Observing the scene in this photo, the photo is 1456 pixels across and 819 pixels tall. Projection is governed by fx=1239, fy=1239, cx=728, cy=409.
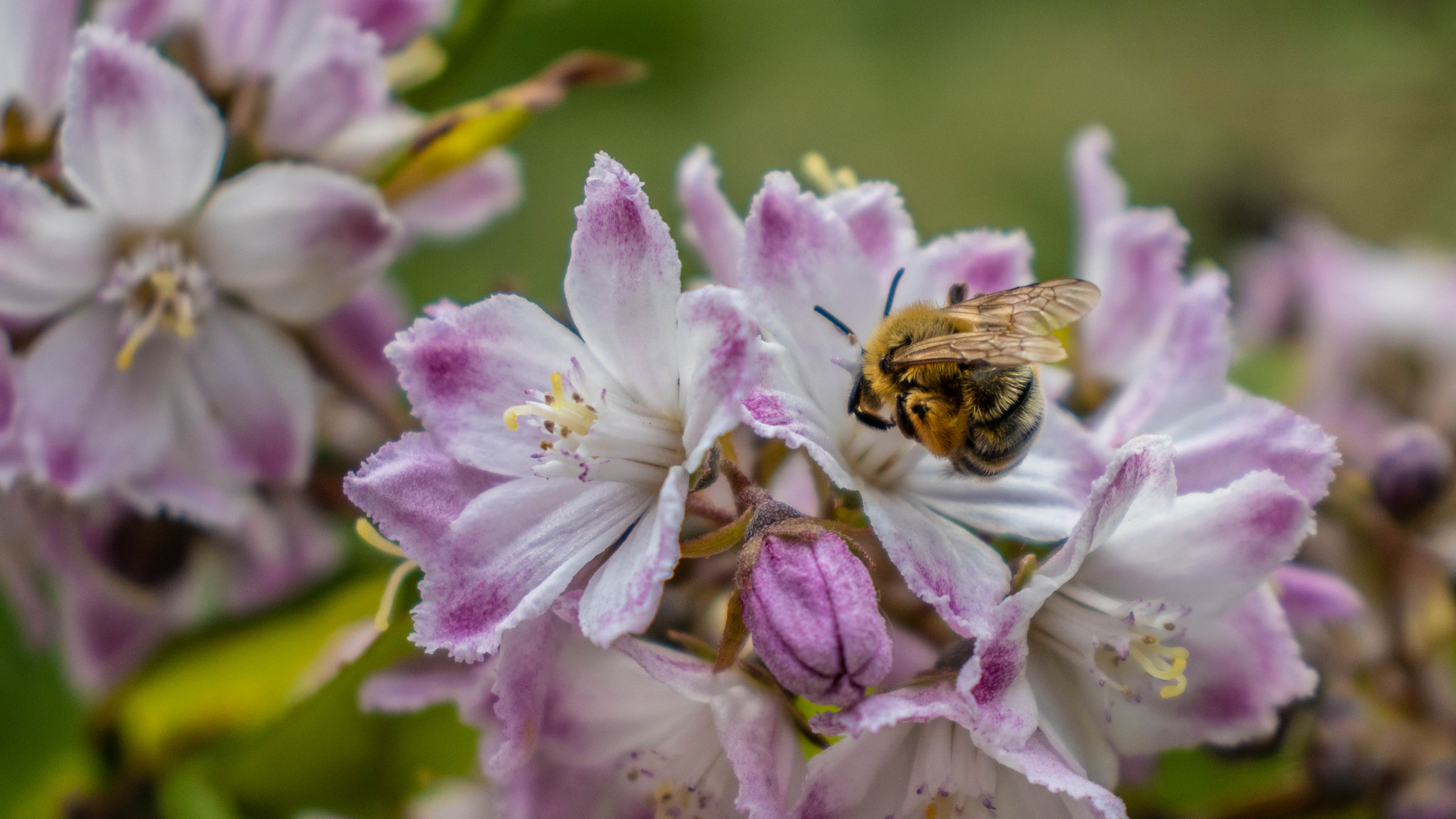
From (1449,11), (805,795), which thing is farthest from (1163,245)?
(1449,11)

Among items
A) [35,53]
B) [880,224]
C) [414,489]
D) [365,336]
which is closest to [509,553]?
[414,489]

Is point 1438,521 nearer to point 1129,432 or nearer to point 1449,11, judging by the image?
point 1129,432

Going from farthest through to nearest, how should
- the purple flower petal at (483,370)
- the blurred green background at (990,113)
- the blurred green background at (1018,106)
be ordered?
the blurred green background at (1018,106), the blurred green background at (990,113), the purple flower petal at (483,370)

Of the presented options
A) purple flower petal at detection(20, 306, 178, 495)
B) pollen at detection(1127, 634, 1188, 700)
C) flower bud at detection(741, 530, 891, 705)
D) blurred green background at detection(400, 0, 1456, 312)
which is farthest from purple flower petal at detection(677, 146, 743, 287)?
blurred green background at detection(400, 0, 1456, 312)

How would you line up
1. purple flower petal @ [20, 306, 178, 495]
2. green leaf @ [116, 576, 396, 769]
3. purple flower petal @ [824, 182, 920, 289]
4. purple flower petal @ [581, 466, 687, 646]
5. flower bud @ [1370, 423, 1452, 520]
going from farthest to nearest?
green leaf @ [116, 576, 396, 769] → flower bud @ [1370, 423, 1452, 520] → purple flower petal @ [20, 306, 178, 495] → purple flower petal @ [824, 182, 920, 289] → purple flower petal @ [581, 466, 687, 646]

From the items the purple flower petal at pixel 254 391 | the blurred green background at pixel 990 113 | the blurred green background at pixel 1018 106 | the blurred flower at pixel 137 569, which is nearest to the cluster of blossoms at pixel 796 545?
the purple flower petal at pixel 254 391

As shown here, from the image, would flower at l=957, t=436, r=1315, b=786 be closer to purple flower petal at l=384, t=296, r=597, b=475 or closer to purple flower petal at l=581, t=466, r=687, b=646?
purple flower petal at l=581, t=466, r=687, b=646

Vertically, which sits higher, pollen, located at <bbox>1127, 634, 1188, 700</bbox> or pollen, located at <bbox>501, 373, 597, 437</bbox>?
pollen, located at <bbox>501, 373, 597, 437</bbox>

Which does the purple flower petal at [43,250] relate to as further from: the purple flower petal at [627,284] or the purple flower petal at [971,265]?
the purple flower petal at [971,265]
